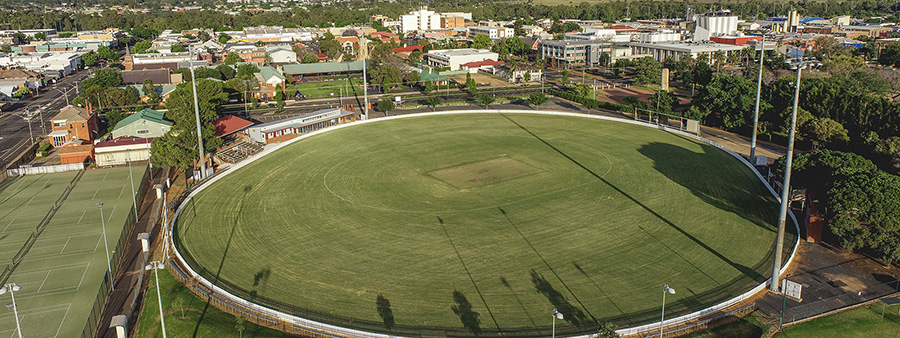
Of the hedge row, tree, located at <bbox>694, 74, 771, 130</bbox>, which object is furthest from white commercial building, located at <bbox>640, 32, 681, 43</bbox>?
tree, located at <bbox>694, 74, 771, 130</bbox>

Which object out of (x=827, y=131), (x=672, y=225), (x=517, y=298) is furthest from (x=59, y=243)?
(x=827, y=131)

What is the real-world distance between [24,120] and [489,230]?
64779mm

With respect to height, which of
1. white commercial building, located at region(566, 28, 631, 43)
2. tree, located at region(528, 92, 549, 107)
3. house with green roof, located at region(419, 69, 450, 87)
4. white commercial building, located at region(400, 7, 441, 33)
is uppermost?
white commercial building, located at region(400, 7, 441, 33)

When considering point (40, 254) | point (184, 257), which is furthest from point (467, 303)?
point (40, 254)

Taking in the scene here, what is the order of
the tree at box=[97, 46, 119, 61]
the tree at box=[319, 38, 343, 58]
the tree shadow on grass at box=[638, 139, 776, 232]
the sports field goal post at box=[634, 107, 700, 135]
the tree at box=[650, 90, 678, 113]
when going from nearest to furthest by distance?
the tree shadow on grass at box=[638, 139, 776, 232], the sports field goal post at box=[634, 107, 700, 135], the tree at box=[650, 90, 678, 113], the tree at box=[319, 38, 343, 58], the tree at box=[97, 46, 119, 61]

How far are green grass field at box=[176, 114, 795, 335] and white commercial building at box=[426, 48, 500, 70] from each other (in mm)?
58736

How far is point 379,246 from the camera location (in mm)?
32719

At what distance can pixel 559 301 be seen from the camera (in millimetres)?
26750

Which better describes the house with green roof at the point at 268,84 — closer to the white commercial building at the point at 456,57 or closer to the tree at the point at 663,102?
the white commercial building at the point at 456,57

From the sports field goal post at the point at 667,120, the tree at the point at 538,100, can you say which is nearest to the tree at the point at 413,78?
the tree at the point at 538,100

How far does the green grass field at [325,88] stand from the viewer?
8706 cm

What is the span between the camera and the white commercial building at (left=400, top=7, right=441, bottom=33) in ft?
634

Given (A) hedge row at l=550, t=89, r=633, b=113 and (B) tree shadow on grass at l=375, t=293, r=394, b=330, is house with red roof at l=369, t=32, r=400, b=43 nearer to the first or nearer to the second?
(A) hedge row at l=550, t=89, r=633, b=113

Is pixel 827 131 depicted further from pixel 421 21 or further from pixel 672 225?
pixel 421 21
